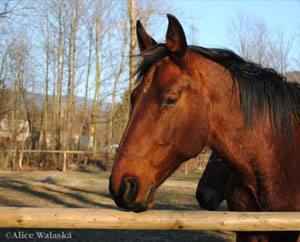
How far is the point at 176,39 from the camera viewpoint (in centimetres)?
209

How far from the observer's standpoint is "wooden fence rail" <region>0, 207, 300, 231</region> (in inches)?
73.8

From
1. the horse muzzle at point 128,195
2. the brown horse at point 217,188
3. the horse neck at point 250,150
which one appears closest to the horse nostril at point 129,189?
the horse muzzle at point 128,195

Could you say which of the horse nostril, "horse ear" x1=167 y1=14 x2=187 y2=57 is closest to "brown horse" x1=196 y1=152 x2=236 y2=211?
"horse ear" x1=167 y1=14 x2=187 y2=57

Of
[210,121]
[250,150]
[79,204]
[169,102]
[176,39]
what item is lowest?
[79,204]

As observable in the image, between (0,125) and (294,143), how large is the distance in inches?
893

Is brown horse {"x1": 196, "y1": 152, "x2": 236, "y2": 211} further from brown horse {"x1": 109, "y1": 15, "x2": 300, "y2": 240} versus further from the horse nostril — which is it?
the horse nostril

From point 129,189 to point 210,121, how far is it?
0.83m

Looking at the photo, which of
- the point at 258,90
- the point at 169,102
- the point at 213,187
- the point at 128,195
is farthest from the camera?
the point at 213,187

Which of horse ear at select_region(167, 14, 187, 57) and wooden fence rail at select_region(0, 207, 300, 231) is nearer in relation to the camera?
wooden fence rail at select_region(0, 207, 300, 231)

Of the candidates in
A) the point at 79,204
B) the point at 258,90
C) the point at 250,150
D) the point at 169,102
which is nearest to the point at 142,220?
the point at 169,102

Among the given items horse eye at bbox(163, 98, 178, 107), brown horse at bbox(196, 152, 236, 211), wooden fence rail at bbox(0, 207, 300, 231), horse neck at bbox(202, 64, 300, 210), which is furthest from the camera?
brown horse at bbox(196, 152, 236, 211)

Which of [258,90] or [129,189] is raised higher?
[258,90]

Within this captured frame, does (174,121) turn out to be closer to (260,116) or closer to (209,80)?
(209,80)

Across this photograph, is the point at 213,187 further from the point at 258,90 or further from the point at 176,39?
the point at 176,39
